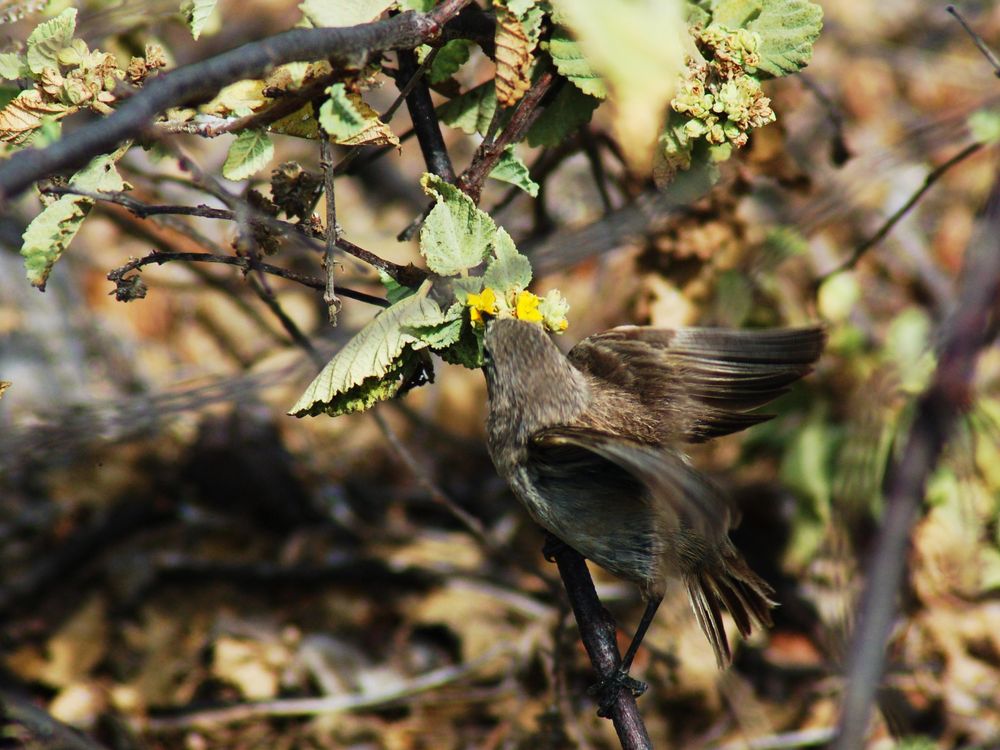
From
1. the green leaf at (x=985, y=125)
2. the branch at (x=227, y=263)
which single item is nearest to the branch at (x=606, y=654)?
the branch at (x=227, y=263)

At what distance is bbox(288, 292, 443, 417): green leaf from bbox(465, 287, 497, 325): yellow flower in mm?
92

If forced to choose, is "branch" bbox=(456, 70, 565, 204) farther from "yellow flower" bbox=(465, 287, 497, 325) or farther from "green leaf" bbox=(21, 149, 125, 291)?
"green leaf" bbox=(21, 149, 125, 291)

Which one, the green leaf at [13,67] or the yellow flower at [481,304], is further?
A: the yellow flower at [481,304]

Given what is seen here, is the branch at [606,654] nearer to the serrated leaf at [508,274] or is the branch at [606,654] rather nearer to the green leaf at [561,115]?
the serrated leaf at [508,274]

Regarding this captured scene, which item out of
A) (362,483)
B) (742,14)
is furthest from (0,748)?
(742,14)

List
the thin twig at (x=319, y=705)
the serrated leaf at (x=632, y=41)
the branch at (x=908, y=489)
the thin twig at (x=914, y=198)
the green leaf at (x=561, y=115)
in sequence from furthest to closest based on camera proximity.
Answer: the thin twig at (x=319, y=705) < the thin twig at (x=914, y=198) < the green leaf at (x=561, y=115) < the serrated leaf at (x=632, y=41) < the branch at (x=908, y=489)

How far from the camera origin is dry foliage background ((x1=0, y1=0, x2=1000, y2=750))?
3.89 metres

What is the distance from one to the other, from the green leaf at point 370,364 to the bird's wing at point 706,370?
78 cm

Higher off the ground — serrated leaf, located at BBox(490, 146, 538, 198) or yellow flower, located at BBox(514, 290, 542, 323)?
serrated leaf, located at BBox(490, 146, 538, 198)

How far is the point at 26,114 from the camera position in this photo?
242 centimetres

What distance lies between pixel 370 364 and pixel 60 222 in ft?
2.67

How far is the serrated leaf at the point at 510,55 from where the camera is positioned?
96.6 inches

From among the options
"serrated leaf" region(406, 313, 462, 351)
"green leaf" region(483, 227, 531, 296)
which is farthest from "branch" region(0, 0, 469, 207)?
"serrated leaf" region(406, 313, 462, 351)

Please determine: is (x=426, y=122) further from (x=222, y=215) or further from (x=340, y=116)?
(x=222, y=215)
